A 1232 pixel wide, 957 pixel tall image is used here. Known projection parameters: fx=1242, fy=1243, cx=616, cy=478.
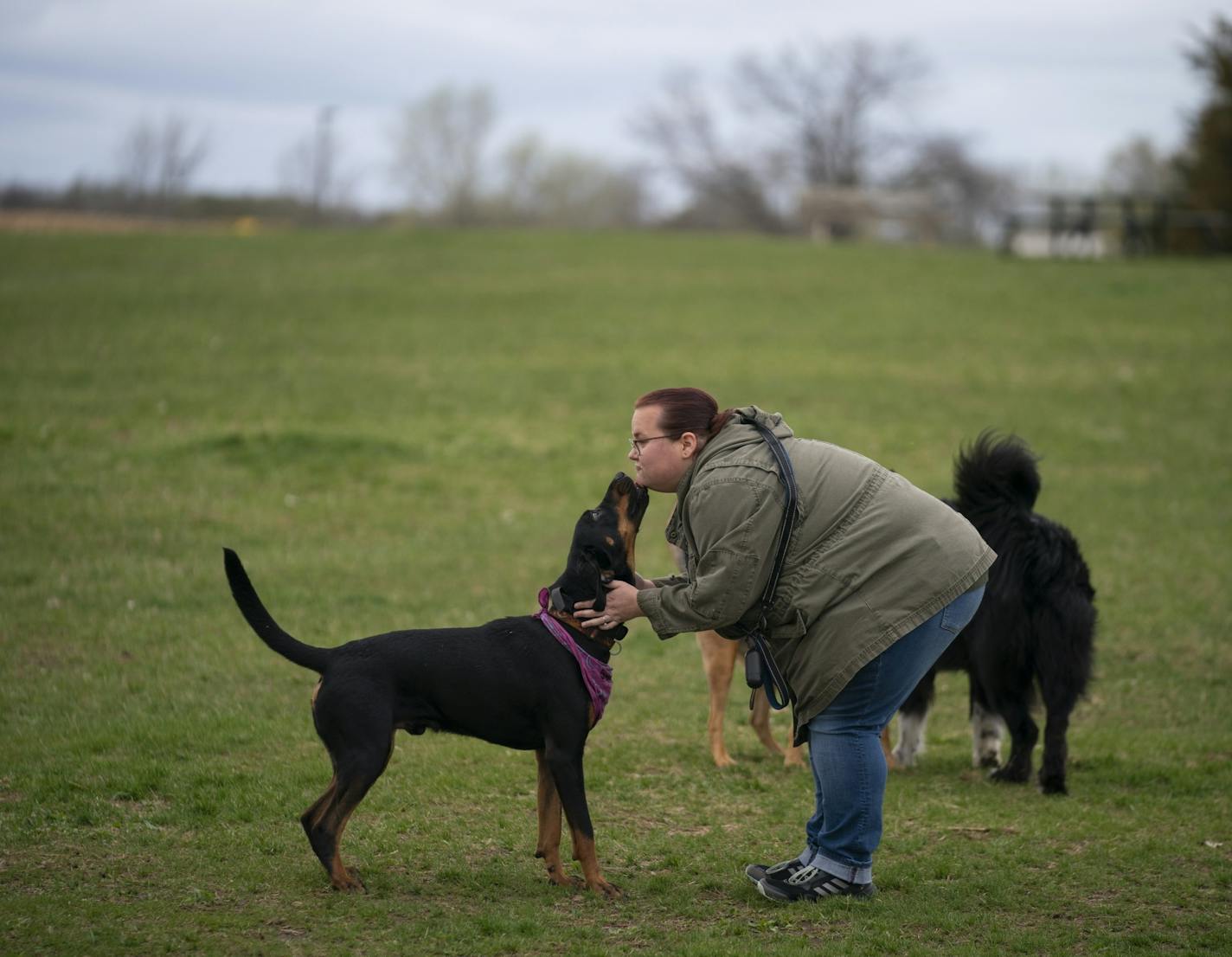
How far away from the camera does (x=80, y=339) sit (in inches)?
806

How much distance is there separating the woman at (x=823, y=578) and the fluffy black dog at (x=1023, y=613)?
6.13 feet

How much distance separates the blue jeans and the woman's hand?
0.85 meters

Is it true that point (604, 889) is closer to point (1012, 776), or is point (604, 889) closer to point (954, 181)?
point (1012, 776)

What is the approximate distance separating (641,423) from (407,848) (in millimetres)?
2243

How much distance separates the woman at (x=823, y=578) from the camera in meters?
4.64

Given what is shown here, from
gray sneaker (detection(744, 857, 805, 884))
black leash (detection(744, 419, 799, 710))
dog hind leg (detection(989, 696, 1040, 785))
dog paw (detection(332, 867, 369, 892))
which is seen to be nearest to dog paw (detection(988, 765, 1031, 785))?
dog hind leg (detection(989, 696, 1040, 785))

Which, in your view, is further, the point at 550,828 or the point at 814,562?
the point at 550,828

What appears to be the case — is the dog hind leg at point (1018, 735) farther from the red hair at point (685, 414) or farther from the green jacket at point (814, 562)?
the red hair at point (685, 414)

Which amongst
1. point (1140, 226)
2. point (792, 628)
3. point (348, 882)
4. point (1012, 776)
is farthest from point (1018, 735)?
point (1140, 226)

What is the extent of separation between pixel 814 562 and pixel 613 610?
0.81 metres

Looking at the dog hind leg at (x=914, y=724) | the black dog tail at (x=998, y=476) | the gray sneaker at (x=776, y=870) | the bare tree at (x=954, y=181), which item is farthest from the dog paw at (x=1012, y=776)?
the bare tree at (x=954, y=181)

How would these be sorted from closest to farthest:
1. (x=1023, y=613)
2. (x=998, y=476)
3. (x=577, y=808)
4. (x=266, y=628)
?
(x=577, y=808) → (x=266, y=628) → (x=1023, y=613) → (x=998, y=476)

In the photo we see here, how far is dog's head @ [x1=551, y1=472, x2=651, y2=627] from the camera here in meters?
4.95

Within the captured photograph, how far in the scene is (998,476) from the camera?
6730 mm
